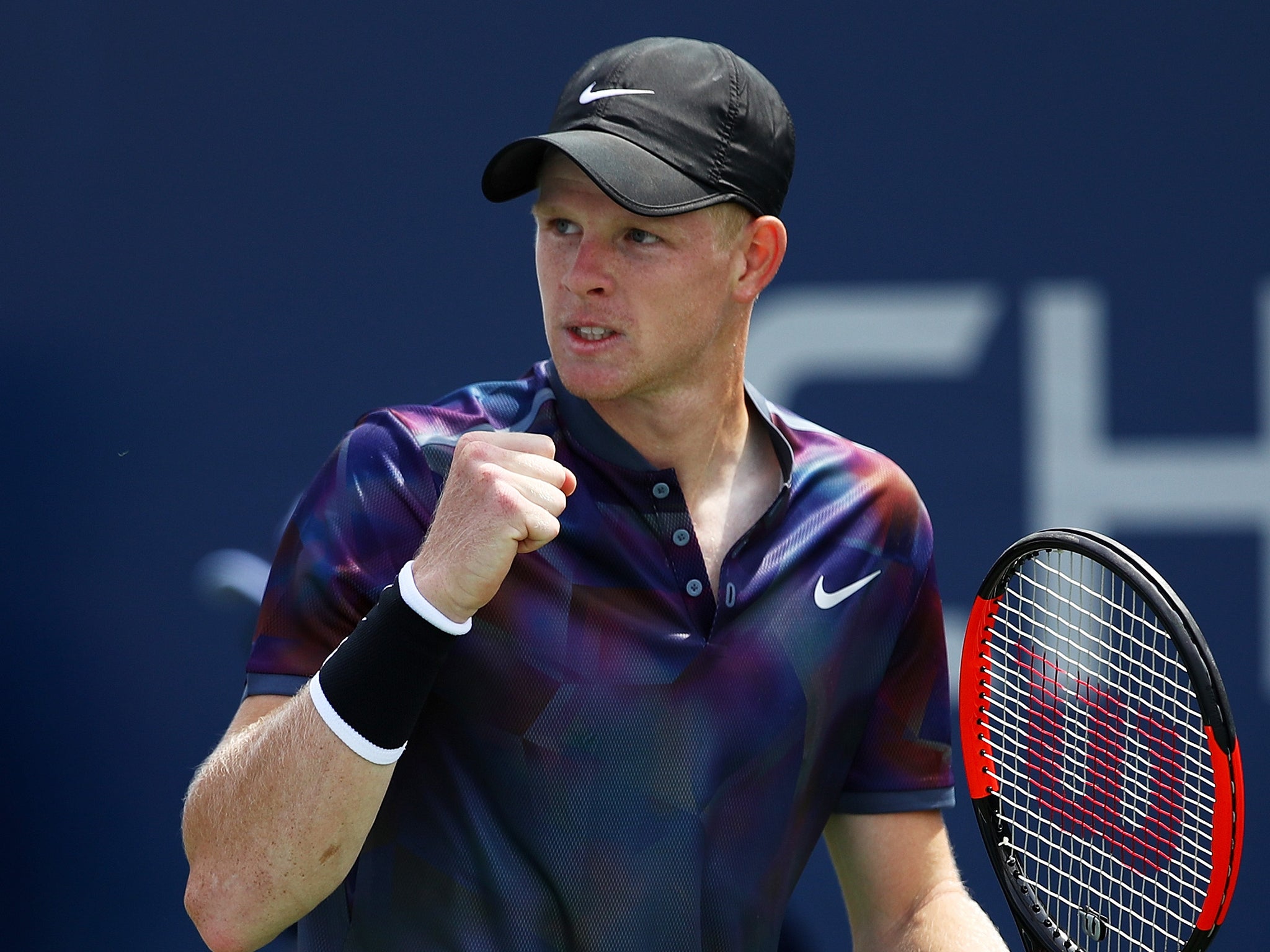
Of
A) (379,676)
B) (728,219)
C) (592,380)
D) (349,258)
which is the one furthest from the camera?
(349,258)

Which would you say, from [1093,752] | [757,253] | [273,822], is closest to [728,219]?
[757,253]

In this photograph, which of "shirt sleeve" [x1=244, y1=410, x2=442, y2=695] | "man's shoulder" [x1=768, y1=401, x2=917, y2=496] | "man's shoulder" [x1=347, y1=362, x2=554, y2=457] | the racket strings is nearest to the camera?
"shirt sleeve" [x1=244, y1=410, x2=442, y2=695]

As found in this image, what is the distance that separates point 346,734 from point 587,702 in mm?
329

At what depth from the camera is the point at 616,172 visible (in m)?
1.75

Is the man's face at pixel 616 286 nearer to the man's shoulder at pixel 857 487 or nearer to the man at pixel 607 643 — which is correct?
the man at pixel 607 643

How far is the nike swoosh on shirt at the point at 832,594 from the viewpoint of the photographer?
6.31 ft

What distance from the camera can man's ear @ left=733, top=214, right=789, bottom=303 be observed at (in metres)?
1.94

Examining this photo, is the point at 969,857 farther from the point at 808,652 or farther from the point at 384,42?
the point at 384,42

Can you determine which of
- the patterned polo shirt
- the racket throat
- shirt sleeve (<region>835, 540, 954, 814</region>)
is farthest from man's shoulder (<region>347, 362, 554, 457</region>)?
the racket throat

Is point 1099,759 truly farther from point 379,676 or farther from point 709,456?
point 379,676

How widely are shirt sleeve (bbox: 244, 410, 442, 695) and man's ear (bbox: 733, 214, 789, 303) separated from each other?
480 mm

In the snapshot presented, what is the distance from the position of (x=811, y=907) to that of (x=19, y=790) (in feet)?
6.01

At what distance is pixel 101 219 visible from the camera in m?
3.52

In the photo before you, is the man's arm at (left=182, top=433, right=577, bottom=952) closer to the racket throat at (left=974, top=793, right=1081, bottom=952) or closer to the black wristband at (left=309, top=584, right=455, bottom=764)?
the black wristband at (left=309, top=584, right=455, bottom=764)
